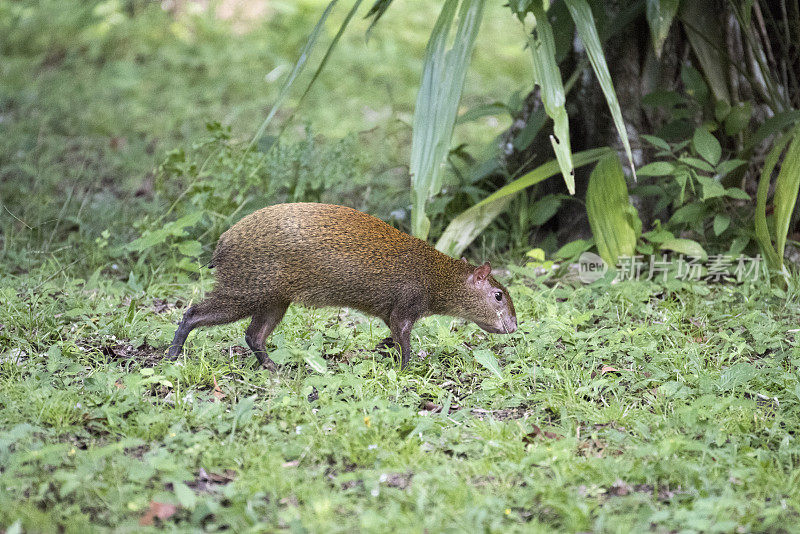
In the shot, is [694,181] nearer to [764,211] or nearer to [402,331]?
[764,211]

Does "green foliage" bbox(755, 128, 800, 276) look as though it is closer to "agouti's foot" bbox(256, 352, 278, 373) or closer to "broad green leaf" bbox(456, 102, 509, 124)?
"broad green leaf" bbox(456, 102, 509, 124)

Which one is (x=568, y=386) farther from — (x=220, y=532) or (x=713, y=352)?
(x=220, y=532)

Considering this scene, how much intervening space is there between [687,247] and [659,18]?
132 cm

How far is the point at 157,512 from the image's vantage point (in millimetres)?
2361

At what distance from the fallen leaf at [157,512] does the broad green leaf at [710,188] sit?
306 cm

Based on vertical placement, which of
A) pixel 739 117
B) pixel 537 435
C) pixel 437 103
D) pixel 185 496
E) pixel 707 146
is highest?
pixel 437 103

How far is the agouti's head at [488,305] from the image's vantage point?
3.83 m

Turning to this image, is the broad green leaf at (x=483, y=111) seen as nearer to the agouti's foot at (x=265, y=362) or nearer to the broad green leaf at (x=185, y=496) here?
the agouti's foot at (x=265, y=362)

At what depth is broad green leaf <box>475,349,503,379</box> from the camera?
3.40m

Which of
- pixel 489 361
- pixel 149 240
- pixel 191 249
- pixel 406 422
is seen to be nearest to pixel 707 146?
pixel 489 361

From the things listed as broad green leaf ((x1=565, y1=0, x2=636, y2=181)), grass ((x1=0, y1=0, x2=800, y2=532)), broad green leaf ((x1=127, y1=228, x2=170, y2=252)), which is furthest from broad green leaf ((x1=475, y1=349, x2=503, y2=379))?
broad green leaf ((x1=127, y1=228, x2=170, y2=252))

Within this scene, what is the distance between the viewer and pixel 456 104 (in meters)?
3.48

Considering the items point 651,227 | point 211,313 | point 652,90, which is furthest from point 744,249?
point 211,313

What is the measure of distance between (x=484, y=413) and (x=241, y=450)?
0.96 meters
